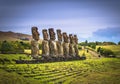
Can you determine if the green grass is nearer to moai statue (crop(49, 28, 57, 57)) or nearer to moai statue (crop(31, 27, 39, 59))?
moai statue (crop(31, 27, 39, 59))

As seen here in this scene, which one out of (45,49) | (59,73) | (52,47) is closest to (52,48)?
(52,47)

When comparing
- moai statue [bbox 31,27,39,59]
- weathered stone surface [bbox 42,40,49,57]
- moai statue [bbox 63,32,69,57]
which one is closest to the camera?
moai statue [bbox 31,27,39,59]

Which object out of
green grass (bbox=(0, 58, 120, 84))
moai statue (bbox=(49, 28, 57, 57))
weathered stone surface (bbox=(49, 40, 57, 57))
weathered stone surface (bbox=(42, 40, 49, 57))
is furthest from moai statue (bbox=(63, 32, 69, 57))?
weathered stone surface (bbox=(42, 40, 49, 57))

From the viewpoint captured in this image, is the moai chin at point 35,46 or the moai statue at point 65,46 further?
the moai statue at point 65,46

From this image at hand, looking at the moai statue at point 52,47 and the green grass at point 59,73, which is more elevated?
the moai statue at point 52,47

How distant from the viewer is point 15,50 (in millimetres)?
32500

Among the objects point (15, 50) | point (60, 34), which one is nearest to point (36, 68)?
point (15, 50)

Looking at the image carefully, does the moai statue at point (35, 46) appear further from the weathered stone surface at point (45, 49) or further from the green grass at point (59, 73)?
the green grass at point (59, 73)

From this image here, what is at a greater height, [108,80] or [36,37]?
[36,37]

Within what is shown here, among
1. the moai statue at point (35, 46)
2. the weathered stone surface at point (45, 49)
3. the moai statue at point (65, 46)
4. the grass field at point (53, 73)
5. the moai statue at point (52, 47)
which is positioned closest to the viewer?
the grass field at point (53, 73)

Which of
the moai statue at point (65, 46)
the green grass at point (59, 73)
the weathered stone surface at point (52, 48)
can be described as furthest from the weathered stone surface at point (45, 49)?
the moai statue at point (65, 46)

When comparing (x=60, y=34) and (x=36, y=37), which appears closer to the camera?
(x=36, y=37)

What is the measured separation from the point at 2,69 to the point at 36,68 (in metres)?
3.67

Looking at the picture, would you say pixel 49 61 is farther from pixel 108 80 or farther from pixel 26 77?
pixel 26 77
